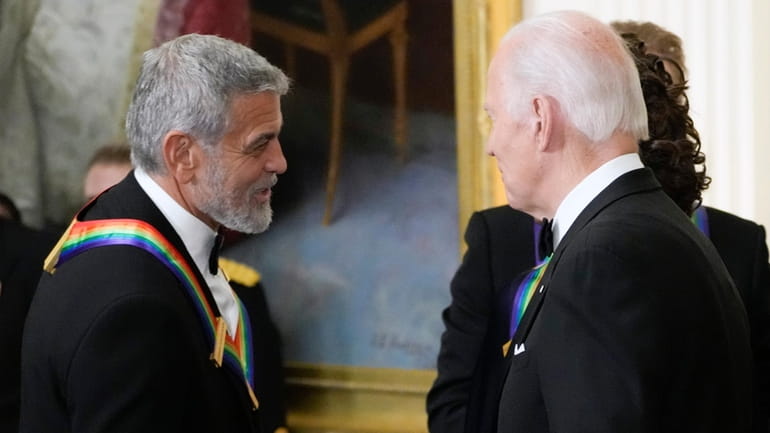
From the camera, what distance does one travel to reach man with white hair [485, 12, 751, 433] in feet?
5.39

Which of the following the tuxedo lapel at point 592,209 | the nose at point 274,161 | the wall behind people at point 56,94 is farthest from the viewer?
the wall behind people at point 56,94

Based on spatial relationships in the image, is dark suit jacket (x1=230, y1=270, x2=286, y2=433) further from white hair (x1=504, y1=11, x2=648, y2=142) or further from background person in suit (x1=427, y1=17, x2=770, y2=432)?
white hair (x1=504, y1=11, x2=648, y2=142)

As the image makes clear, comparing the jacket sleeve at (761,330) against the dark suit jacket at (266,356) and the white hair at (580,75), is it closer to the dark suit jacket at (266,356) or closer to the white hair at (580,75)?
the white hair at (580,75)

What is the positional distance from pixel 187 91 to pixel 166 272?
40 centimetres

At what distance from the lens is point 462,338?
2.54 m

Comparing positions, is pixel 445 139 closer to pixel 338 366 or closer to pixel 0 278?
pixel 338 366

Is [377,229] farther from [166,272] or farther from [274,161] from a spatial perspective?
[166,272]

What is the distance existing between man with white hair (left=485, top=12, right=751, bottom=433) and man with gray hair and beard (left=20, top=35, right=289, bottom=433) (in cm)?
56

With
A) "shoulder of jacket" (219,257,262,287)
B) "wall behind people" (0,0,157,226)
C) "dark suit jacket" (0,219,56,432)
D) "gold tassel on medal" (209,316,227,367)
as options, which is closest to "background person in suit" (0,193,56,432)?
"dark suit jacket" (0,219,56,432)

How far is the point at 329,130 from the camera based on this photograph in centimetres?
419

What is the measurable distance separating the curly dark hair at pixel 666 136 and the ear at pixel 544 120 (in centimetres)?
33

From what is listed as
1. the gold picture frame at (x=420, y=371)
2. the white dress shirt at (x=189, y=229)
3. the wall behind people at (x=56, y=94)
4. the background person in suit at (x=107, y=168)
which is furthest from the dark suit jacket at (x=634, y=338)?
the wall behind people at (x=56, y=94)

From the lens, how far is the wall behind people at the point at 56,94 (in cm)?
461

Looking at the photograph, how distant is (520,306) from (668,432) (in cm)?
81
